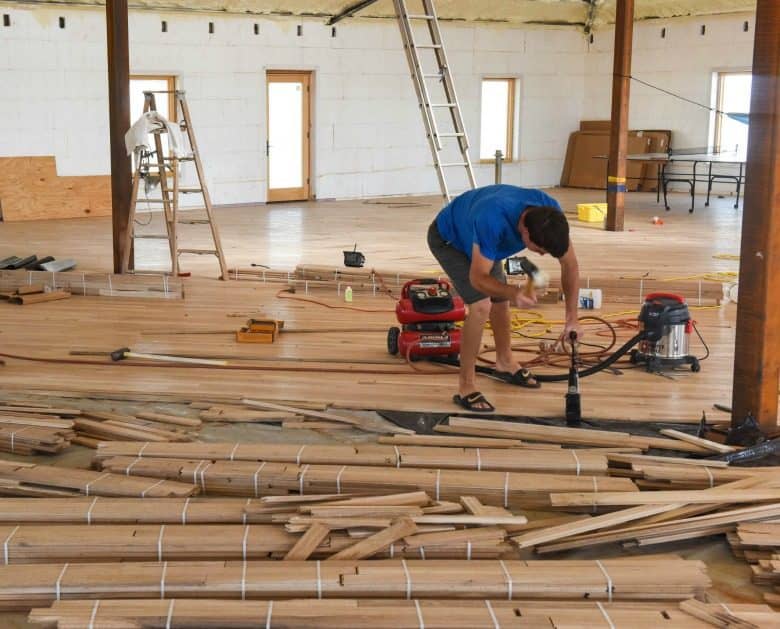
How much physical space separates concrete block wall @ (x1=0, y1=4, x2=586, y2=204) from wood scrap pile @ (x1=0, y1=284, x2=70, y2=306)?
5.54 metres

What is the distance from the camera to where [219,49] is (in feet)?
47.3

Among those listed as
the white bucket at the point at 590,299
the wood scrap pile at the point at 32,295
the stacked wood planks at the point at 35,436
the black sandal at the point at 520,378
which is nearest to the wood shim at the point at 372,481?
the stacked wood planks at the point at 35,436

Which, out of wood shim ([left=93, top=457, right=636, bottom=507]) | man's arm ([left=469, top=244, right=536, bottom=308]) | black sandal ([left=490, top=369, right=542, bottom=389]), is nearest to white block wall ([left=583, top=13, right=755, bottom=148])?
black sandal ([left=490, top=369, right=542, bottom=389])

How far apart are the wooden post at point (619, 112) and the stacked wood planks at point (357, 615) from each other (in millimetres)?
8928

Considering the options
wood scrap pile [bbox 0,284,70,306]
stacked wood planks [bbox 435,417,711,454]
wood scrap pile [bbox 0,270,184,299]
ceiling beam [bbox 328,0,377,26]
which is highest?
ceiling beam [bbox 328,0,377,26]

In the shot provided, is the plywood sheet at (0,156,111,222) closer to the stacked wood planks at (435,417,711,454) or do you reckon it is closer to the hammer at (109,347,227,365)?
the hammer at (109,347,227,365)

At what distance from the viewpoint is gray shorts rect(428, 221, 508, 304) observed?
515 cm

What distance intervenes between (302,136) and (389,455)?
38.7 feet

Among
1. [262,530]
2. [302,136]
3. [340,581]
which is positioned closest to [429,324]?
[262,530]

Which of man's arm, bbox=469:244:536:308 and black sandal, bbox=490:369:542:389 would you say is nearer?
man's arm, bbox=469:244:536:308

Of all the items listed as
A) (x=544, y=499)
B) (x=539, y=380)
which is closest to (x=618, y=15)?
(x=539, y=380)

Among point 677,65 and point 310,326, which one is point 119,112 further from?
point 677,65

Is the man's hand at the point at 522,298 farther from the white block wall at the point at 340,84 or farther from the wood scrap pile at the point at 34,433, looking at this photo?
the white block wall at the point at 340,84

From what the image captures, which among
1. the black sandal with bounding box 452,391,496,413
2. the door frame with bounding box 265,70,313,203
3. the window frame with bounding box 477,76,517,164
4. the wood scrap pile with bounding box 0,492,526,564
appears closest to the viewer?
the wood scrap pile with bounding box 0,492,526,564
